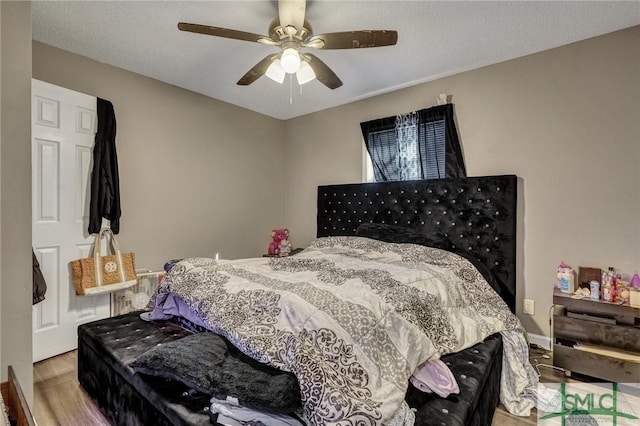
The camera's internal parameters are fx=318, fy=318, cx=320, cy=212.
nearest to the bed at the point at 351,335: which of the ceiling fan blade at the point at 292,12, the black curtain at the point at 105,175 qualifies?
the black curtain at the point at 105,175

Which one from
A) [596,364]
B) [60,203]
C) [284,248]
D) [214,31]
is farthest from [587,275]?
[60,203]

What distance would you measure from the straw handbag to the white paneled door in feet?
0.33

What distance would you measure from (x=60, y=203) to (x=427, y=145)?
130 inches

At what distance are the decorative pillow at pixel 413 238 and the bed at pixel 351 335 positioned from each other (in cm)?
2

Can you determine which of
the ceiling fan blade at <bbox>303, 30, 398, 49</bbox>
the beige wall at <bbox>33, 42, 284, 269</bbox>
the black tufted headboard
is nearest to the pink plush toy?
the beige wall at <bbox>33, 42, 284, 269</bbox>

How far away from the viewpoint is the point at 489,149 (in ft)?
9.60

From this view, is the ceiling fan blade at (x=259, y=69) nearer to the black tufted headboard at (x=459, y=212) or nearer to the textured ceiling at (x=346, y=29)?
the textured ceiling at (x=346, y=29)

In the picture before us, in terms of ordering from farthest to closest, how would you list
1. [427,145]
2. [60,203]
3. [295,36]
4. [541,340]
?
[427,145] → [541,340] → [60,203] → [295,36]

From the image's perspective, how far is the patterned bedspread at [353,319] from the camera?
3.87 feet

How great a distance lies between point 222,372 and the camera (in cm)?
129

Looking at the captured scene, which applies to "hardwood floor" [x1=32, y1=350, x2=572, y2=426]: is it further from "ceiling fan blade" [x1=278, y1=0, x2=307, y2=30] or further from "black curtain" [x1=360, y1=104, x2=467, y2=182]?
"ceiling fan blade" [x1=278, y1=0, x2=307, y2=30]

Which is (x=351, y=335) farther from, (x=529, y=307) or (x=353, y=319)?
(x=529, y=307)

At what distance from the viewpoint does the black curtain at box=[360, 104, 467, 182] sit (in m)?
3.06

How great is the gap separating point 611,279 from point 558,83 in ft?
5.14
